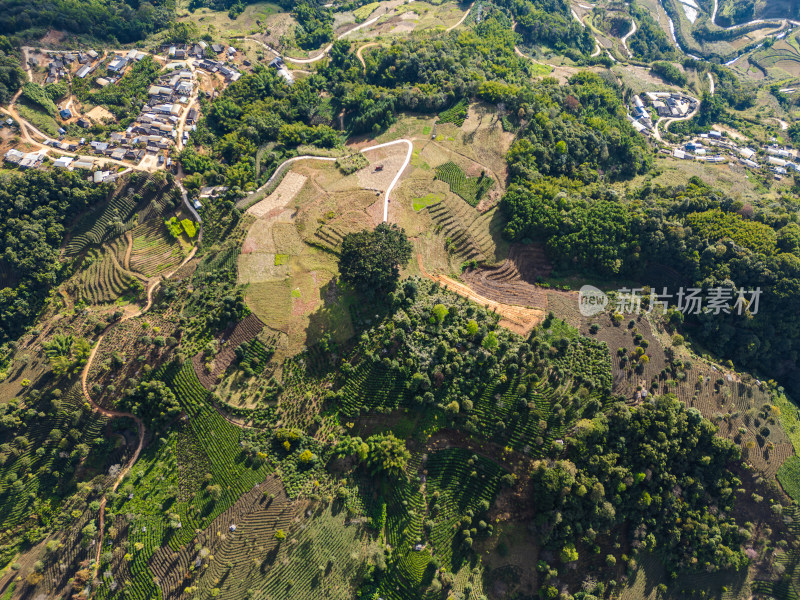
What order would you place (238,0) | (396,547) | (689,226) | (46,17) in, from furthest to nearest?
(238,0)
(46,17)
(689,226)
(396,547)

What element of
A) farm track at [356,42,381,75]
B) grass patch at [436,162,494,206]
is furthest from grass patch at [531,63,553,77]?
grass patch at [436,162,494,206]

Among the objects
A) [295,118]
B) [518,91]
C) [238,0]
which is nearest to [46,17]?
[238,0]

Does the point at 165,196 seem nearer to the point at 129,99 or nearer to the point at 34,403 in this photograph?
the point at 129,99

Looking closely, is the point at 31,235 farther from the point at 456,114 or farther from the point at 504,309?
the point at 456,114

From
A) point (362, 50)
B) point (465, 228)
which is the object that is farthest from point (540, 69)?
point (465, 228)

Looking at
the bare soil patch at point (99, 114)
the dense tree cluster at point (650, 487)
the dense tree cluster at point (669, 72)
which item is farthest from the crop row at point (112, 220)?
the dense tree cluster at point (669, 72)
